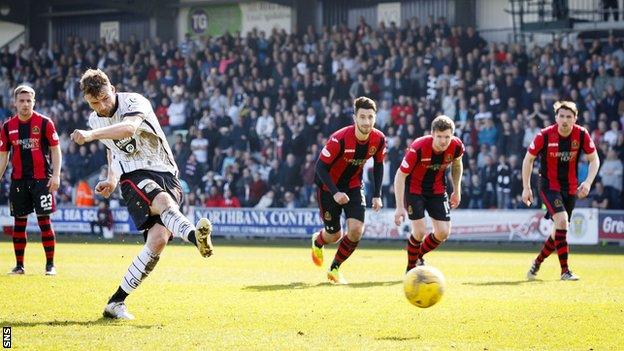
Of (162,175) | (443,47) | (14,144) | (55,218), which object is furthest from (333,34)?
(162,175)

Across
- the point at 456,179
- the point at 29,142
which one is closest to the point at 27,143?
the point at 29,142

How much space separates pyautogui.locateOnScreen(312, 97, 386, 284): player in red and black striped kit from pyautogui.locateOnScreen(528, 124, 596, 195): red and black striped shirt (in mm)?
2469

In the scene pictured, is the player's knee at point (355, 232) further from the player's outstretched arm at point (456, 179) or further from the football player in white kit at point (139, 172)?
the football player in white kit at point (139, 172)

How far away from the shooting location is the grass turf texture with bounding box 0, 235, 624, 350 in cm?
807

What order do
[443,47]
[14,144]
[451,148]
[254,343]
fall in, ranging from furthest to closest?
1. [443,47]
2. [14,144]
3. [451,148]
4. [254,343]

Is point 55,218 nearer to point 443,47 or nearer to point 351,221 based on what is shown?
point 443,47

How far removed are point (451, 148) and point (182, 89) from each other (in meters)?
21.1

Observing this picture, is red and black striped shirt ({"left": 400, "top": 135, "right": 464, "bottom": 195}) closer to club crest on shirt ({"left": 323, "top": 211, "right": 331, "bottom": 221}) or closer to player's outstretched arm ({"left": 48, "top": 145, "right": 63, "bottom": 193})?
club crest on shirt ({"left": 323, "top": 211, "right": 331, "bottom": 221})

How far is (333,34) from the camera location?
32.7 meters

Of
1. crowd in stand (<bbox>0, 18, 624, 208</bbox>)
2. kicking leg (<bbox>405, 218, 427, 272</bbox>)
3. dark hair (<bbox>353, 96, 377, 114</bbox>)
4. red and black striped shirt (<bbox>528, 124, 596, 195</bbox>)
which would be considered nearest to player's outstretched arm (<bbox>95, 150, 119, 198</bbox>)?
dark hair (<bbox>353, 96, 377, 114</bbox>)

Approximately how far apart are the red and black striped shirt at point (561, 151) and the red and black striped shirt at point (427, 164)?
1.45 meters

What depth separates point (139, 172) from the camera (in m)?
9.52

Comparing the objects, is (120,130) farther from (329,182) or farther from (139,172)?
(329,182)

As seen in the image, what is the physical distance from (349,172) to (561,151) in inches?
122
